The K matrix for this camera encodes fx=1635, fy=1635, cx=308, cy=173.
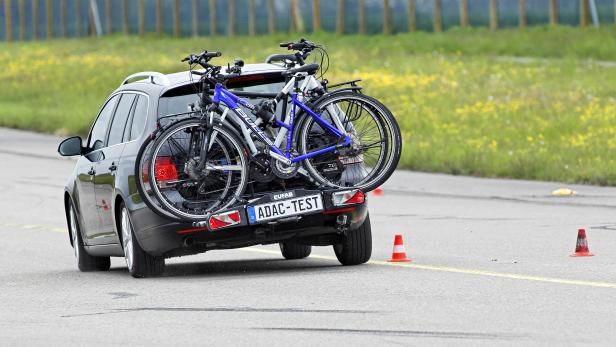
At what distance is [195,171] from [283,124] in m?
0.77

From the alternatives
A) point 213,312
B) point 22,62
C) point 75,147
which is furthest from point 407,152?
point 22,62

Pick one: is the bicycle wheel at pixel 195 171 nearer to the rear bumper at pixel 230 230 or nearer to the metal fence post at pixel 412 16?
the rear bumper at pixel 230 230

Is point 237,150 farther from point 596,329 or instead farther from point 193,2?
point 193,2

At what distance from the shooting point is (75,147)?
14.1m

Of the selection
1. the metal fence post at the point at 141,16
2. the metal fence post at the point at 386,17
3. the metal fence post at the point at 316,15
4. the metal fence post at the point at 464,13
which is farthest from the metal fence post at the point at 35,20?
the metal fence post at the point at 464,13

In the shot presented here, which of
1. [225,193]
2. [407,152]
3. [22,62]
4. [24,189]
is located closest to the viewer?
[225,193]

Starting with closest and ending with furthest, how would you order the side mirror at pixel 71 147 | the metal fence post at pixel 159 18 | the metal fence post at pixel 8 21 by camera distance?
the side mirror at pixel 71 147 < the metal fence post at pixel 159 18 < the metal fence post at pixel 8 21

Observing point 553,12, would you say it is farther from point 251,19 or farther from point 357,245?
point 357,245

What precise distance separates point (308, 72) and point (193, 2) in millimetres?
58798

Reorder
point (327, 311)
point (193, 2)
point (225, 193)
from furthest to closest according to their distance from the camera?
Answer: point (193, 2)
point (225, 193)
point (327, 311)

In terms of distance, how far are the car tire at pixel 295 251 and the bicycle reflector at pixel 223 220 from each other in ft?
7.09

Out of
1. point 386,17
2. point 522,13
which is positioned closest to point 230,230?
point 522,13

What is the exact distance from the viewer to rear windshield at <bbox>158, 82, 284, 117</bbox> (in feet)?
41.8

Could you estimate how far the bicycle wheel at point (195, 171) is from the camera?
12.2 meters
